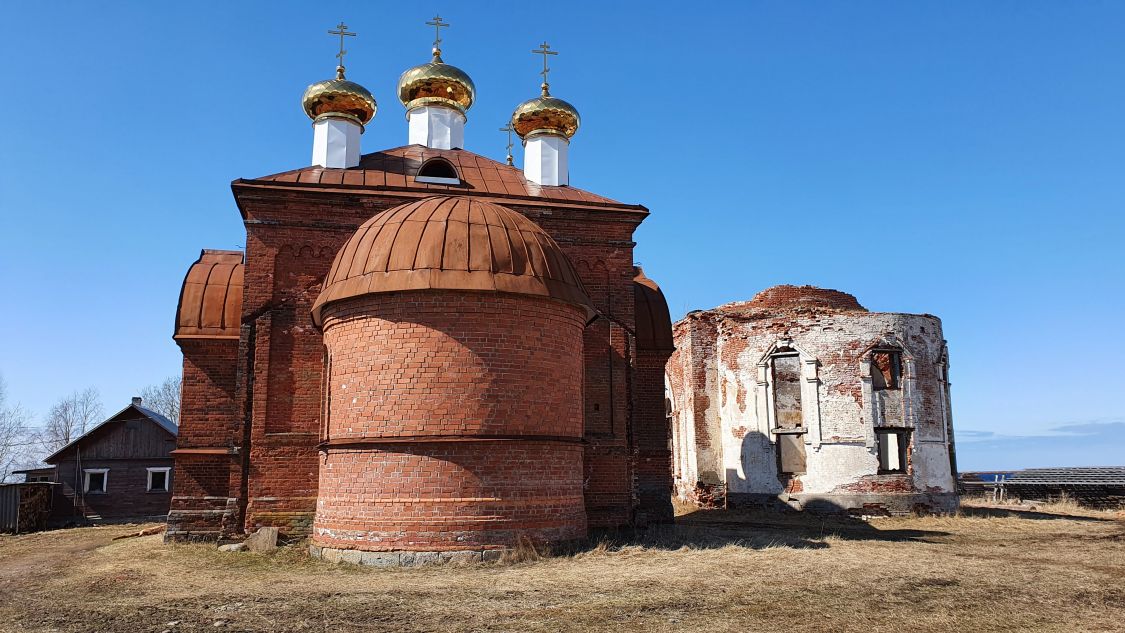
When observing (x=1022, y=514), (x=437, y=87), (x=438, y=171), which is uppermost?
(x=437, y=87)

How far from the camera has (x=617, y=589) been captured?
7781mm

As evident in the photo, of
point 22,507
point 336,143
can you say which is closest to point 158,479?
point 22,507

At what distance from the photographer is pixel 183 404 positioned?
41.1 feet

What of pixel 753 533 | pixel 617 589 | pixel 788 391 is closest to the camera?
pixel 617 589

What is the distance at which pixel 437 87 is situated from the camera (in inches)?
645

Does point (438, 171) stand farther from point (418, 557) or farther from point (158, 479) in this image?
point (158, 479)

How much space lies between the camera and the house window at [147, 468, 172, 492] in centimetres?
2070

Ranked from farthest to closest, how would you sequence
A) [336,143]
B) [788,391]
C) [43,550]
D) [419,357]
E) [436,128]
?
[788,391], [436,128], [336,143], [43,550], [419,357]

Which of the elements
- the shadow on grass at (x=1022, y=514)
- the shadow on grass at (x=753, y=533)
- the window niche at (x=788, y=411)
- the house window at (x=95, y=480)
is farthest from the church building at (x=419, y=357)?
the house window at (x=95, y=480)

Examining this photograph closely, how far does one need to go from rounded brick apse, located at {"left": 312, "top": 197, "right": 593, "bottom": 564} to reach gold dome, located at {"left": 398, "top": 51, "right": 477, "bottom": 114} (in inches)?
260

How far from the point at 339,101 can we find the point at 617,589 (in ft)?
35.8

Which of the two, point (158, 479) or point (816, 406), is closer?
point (816, 406)

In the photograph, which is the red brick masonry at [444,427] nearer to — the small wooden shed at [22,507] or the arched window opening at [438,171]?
the arched window opening at [438,171]

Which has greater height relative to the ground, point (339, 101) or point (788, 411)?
point (339, 101)
